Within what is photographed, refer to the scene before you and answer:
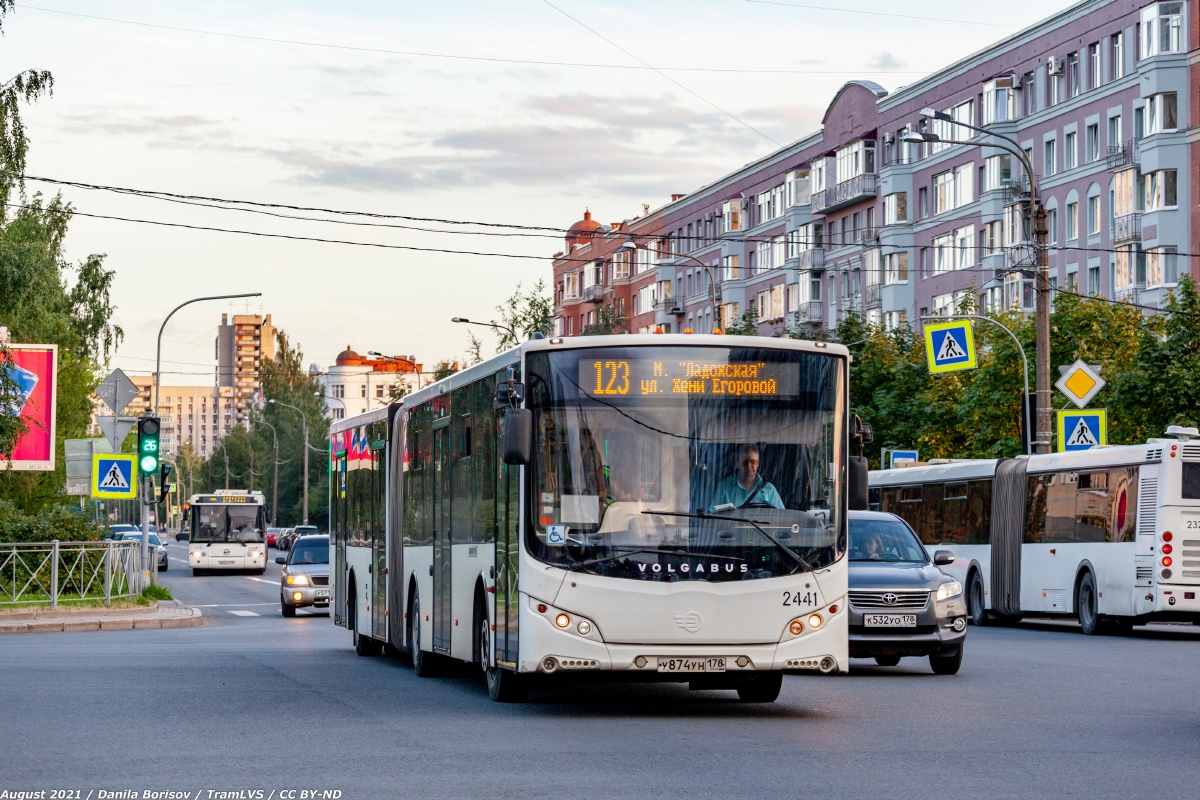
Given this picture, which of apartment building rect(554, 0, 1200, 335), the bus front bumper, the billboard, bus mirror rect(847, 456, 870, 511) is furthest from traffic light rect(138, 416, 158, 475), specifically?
bus mirror rect(847, 456, 870, 511)

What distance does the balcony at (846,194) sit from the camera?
3177 inches

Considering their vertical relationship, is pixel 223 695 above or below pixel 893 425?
below

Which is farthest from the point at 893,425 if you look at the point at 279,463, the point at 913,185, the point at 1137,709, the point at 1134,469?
the point at 279,463

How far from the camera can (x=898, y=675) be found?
19.5 metres

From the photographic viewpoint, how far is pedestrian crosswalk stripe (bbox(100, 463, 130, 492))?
36.7m

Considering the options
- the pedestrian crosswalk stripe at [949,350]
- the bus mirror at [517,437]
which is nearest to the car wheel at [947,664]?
the bus mirror at [517,437]

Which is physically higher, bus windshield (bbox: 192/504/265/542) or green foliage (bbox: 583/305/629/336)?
green foliage (bbox: 583/305/629/336)

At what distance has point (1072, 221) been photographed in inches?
2660

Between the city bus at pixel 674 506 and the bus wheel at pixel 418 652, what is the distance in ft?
14.0

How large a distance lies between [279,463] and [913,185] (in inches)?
3178

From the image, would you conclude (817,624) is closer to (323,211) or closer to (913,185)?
(323,211)

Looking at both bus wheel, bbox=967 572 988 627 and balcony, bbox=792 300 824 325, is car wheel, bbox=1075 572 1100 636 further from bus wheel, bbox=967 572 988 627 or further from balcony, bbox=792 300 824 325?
balcony, bbox=792 300 824 325

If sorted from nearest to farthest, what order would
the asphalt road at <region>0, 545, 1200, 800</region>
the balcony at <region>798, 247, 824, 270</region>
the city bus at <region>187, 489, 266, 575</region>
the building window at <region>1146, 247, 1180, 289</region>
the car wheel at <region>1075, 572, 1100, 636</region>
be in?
the asphalt road at <region>0, 545, 1200, 800</region>
the car wheel at <region>1075, 572, 1100, 636</region>
the building window at <region>1146, 247, 1180, 289</region>
the city bus at <region>187, 489, 266, 575</region>
the balcony at <region>798, 247, 824, 270</region>

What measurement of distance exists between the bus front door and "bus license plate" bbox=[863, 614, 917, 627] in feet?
13.9
